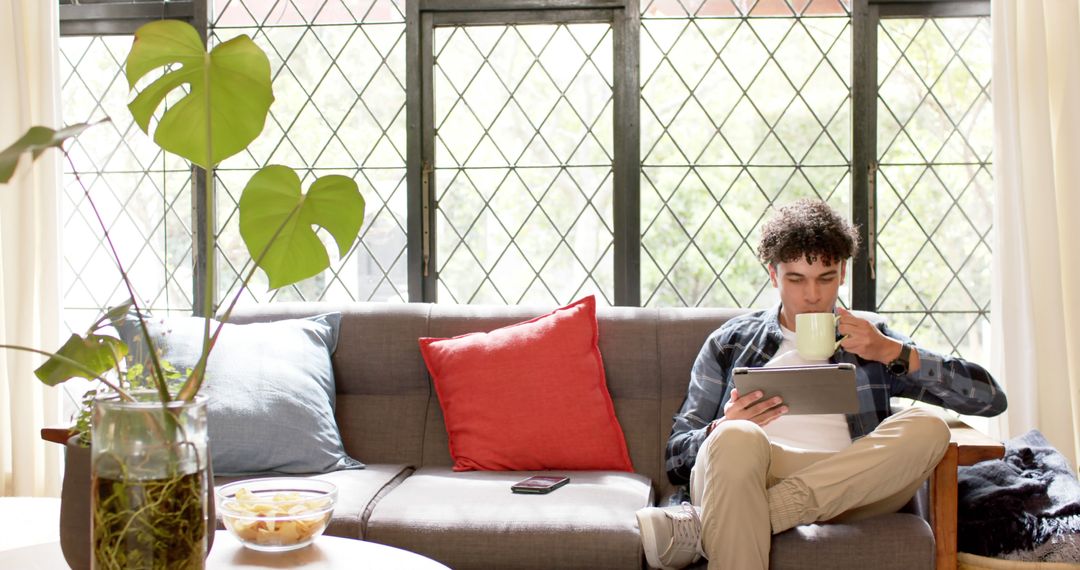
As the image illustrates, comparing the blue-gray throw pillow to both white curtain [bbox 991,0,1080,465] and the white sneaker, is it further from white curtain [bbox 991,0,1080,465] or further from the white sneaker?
white curtain [bbox 991,0,1080,465]

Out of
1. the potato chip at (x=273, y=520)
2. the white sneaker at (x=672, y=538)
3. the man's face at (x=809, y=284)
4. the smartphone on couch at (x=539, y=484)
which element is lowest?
the white sneaker at (x=672, y=538)

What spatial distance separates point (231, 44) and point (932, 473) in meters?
1.70

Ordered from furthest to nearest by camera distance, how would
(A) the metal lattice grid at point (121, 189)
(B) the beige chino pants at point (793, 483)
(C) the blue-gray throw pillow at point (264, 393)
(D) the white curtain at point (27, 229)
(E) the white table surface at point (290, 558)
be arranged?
1. (A) the metal lattice grid at point (121, 189)
2. (D) the white curtain at point (27, 229)
3. (C) the blue-gray throw pillow at point (264, 393)
4. (B) the beige chino pants at point (793, 483)
5. (E) the white table surface at point (290, 558)

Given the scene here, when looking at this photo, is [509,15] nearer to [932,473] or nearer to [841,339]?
[841,339]

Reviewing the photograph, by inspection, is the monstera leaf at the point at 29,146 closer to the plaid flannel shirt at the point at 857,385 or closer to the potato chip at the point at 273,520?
the potato chip at the point at 273,520

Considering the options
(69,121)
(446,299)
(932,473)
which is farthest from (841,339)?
(69,121)

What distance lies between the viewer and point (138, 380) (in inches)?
63.6

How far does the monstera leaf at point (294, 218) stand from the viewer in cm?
166

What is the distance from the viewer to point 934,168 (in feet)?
10.9

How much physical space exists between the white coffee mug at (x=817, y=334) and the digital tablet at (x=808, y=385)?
0.07 meters

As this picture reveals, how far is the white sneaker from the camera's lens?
A: 218 centimetres

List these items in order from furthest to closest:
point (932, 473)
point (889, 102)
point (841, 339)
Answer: point (889, 102), point (841, 339), point (932, 473)

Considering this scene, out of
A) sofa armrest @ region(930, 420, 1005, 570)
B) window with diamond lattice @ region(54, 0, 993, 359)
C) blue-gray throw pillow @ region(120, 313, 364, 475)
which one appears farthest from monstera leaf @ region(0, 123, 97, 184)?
window with diamond lattice @ region(54, 0, 993, 359)

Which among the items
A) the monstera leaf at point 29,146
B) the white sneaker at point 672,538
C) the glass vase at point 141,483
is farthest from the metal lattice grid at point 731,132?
the monstera leaf at point 29,146
